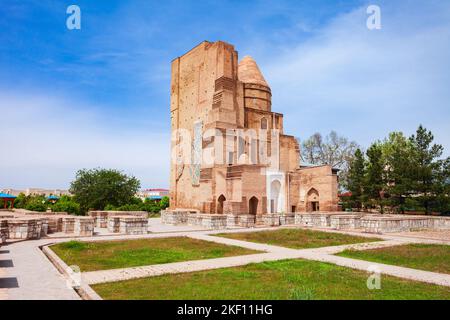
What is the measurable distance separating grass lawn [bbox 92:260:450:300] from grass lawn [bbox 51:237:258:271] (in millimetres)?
2149

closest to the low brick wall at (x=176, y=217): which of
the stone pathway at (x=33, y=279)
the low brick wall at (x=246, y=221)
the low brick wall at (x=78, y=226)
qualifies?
the low brick wall at (x=246, y=221)

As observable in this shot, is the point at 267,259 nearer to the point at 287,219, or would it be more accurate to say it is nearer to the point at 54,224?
the point at 54,224

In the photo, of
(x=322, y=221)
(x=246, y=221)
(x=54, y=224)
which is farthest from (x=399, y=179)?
(x=54, y=224)

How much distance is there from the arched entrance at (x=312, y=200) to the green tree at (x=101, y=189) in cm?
1959

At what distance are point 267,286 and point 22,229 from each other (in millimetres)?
11537

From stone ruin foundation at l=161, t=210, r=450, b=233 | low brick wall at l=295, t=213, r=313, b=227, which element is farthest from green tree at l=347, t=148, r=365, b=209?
low brick wall at l=295, t=213, r=313, b=227

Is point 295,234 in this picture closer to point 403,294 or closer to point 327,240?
point 327,240

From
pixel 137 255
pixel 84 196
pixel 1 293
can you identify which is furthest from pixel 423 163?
pixel 84 196

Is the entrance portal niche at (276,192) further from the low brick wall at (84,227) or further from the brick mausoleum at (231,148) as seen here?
the low brick wall at (84,227)

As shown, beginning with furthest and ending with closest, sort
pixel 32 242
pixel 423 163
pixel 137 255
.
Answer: pixel 423 163, pixel 32 242, pixel 137 255

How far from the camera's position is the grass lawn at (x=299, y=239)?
13641mm

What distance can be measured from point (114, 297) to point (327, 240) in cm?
1089

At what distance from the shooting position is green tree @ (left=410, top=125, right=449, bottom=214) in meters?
27.2

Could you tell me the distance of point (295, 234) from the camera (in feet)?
54.9
